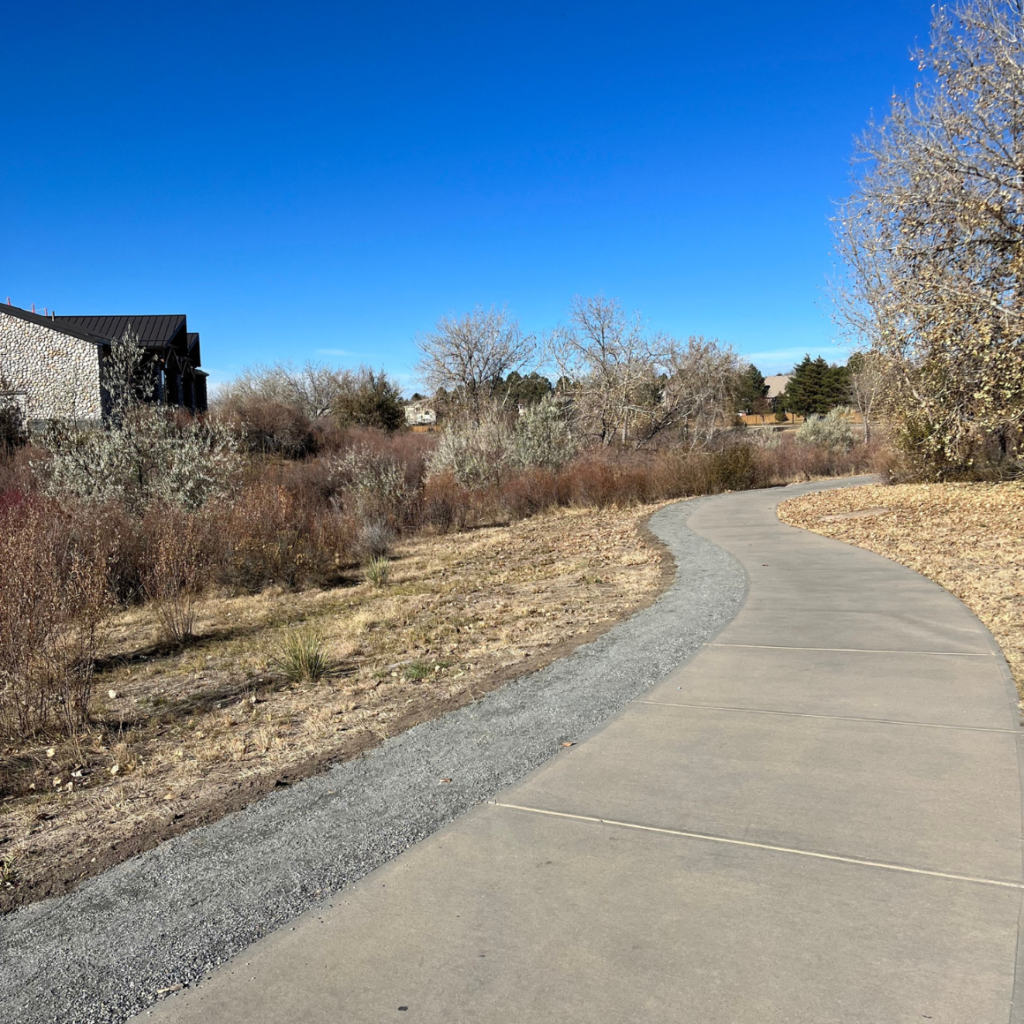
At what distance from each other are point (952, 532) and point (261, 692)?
36.2 feet

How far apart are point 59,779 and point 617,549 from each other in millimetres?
10641

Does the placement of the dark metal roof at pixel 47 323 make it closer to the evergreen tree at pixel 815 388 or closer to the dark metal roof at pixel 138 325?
the dark metal roof at pixel 138 325

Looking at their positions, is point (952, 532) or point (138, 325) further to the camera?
point (138, 325)

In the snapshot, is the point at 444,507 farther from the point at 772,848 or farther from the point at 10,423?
the point at 10,423

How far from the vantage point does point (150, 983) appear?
9.26 feet

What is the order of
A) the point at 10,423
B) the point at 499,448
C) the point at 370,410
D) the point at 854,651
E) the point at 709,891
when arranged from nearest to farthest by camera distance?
1. the point at 709,891
2. the point at 854,651
3. the point at 499,448
4. the point at 10,423
5. the point at 370,410

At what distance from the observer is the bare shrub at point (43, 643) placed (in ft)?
19.4

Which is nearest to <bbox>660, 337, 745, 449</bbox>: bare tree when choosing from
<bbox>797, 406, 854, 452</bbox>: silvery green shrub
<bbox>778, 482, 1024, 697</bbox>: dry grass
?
<bbox>797, 406, 854, 452</bbox>: silvery green shrub

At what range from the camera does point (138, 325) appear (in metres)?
45.6

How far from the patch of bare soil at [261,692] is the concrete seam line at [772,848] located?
152 cm

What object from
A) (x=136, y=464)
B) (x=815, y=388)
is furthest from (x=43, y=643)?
(x=815, y=388)

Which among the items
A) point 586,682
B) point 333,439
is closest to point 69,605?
Result: point 586,682

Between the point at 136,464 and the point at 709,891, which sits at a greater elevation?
the point at 136,464

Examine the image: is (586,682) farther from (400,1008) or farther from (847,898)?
(400,1008)
